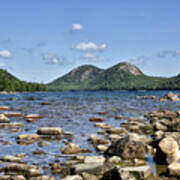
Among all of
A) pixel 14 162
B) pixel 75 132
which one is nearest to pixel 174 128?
pixel 75 132

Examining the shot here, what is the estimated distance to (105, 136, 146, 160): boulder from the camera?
35.4 ft

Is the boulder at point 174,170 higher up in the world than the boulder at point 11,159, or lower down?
lower down

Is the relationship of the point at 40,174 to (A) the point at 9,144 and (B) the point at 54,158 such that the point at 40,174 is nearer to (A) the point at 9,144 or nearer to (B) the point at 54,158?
(B) the point at 54,158

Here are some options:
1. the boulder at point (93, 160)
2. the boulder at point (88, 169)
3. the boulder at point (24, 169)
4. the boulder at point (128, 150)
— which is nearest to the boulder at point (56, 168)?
the boulder at point (24, 169)

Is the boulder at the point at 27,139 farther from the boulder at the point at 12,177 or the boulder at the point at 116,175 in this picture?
the boulder at the point at 116,175

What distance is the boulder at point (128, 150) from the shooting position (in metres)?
10.8

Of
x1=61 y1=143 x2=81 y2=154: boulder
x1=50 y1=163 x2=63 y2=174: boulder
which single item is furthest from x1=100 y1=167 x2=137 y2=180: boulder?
x1=61 y1=143 x2=81 y2=154: boulder

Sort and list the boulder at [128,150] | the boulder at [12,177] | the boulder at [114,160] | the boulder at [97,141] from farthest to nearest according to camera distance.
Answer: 1. the boulder at [97,141]
2. the boulder at [128,150]
3. the boulder at [114,160]
4. the boulder at [12,177]

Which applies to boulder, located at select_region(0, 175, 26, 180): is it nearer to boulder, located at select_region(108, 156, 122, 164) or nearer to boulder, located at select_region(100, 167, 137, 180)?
boulder, located at select_region(100, 167, 137, 180)

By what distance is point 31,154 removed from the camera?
11.4m

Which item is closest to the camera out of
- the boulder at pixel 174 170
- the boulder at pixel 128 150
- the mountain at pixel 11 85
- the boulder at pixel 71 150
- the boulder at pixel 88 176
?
the boulder at pixel 88 176

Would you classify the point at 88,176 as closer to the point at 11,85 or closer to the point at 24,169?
the point at 24,169

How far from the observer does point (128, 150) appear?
1090 centimetres

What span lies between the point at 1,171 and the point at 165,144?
6125mm
